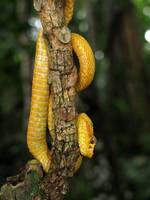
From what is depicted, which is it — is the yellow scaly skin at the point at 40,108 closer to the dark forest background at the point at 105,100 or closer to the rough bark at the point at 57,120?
the rough bark at the point at 57,120

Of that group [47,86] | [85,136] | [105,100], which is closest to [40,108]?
[47,86]

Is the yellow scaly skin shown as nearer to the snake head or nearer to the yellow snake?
the yellow snake

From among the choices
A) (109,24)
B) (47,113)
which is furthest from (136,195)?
(47,113)

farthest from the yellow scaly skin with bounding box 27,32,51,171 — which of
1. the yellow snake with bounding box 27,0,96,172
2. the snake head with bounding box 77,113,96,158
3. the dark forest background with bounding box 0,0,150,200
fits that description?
the dark forest background with bounding box 0,0,150,200

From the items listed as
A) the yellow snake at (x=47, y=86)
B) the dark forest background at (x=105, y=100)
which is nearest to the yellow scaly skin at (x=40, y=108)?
the yellow snake at (x=47, y=86)

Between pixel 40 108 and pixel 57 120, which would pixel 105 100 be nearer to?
pixel 40 108

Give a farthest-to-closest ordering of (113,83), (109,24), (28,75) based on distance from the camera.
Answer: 1. (113,83)
2. (109,24)
3. (28,75)

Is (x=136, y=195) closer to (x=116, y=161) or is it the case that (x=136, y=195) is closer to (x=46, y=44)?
(x=116, y=161)
